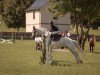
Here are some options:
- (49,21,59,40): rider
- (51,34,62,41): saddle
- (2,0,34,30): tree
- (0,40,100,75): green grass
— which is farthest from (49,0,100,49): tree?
(2,0,34,30): tree

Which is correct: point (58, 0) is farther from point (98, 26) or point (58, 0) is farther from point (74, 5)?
point (98, 26)

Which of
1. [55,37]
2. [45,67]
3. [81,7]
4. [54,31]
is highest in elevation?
[81,7]

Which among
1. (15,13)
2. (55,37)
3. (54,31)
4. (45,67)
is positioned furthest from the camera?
(15,13)

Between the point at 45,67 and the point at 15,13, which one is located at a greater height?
the point at 15,13

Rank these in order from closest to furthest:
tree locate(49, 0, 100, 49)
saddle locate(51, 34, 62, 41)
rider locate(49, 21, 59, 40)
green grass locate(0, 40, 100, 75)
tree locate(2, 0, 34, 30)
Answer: green grass locate(0, 40, 100, 75)
rider locate(49, 21, 59, 40)
saddle locate(51, 34, 62, 41)
tree locate(49, 0, 100, 49)
tree locate(2, 0, 34, 30)

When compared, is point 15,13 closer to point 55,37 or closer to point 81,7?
point 81,7

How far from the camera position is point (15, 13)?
107m

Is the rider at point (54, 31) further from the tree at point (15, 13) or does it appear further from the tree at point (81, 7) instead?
the tree at point (15, 13)

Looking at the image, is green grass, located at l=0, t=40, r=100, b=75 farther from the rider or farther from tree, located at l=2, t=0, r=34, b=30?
tree, located at l=2, t=0, r=34, b=30

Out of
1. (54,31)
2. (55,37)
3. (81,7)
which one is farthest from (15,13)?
(54,31)

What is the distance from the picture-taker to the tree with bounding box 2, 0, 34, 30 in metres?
106

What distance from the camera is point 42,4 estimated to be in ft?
315

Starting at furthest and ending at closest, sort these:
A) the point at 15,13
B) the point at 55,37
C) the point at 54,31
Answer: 1. the point at 15,13
2. the point at 55,37
3. the point at 54,31

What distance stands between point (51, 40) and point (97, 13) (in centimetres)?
2186
